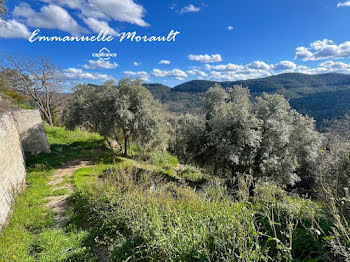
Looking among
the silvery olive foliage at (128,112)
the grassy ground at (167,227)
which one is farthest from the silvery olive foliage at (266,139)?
the grassy ground at (167,227)

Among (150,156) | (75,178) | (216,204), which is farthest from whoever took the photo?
(150,156)

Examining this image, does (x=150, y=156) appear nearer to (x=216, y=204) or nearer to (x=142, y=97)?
(x=142, y=97)

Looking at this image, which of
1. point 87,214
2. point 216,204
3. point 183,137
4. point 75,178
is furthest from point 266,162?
point 75,178

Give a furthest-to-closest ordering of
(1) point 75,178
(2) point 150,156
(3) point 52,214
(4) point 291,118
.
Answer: (2) point 150,156 < (4) point 291,118 < (1) point 75,178 < (3) point 52,214

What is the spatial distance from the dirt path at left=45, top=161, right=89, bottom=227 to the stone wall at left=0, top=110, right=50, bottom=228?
1.29 metres

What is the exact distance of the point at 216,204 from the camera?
13.5 ft

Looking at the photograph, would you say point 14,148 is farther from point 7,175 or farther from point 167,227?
point 167,227

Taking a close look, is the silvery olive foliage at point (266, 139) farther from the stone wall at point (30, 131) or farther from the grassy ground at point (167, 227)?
the stone wall at point (30, 131)

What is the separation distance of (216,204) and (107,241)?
288 centimetres

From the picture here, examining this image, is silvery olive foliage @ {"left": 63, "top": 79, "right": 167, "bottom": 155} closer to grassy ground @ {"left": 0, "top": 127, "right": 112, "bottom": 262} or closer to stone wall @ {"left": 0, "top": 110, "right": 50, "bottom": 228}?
stone wall @ {"left": 0, "top": 110, "right": 50, "bottom": 228}

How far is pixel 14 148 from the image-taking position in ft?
30.1

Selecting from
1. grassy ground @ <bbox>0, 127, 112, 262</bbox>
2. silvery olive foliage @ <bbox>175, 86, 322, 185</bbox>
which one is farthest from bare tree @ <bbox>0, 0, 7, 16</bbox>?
silvery olive foliage @ <bbox>175, 86, 322, 185</bbox>

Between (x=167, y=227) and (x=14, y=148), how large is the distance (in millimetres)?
9383

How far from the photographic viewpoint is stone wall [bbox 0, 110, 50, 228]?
21.9 feet
